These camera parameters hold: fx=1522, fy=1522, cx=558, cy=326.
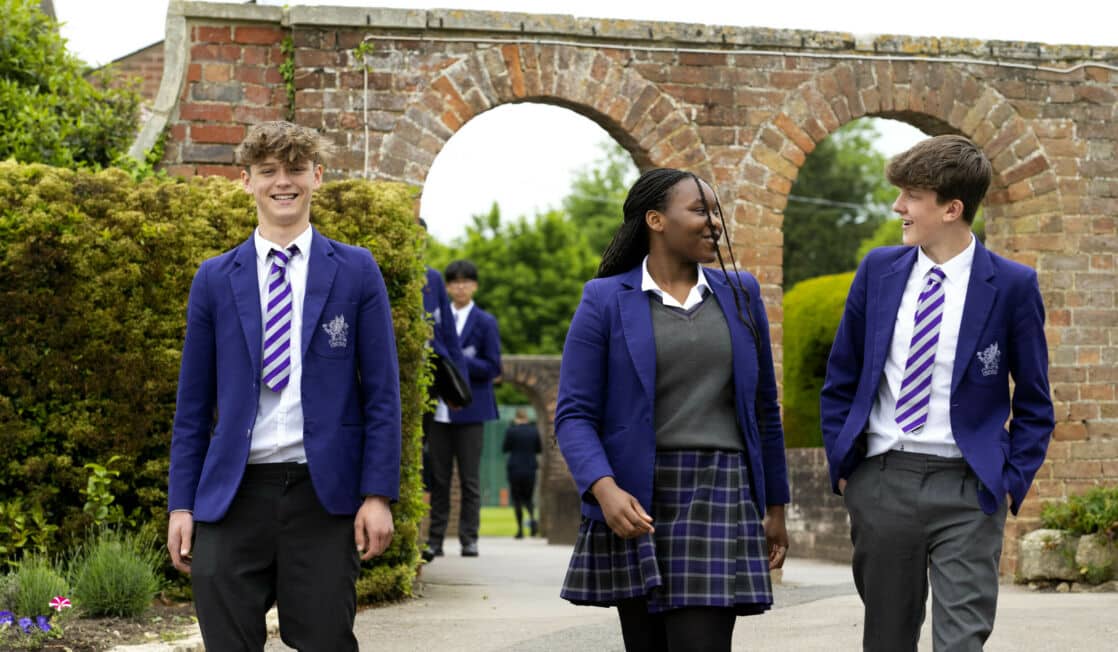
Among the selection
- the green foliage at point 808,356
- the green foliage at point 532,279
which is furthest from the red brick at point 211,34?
the green foliage at point 532,279

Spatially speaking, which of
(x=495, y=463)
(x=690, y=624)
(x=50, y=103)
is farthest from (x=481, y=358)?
(x=495, y=463)

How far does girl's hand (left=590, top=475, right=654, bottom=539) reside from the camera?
387 centimetres

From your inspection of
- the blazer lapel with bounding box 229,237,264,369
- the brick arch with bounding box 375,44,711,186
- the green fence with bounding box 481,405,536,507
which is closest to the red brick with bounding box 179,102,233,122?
the brick arch with bounding box 375,44,711,186

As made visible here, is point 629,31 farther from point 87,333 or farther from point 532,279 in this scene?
point 532,279

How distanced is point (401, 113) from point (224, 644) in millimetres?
5821

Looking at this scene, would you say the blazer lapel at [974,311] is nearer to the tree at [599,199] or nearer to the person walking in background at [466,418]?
the person walking in background at [466,418]

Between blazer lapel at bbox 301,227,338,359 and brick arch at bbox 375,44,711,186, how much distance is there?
5237 millimetres

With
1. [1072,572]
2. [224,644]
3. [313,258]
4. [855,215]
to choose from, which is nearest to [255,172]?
[313,258]

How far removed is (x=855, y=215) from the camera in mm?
50312

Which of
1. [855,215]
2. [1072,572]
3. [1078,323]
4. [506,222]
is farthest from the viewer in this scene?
[855,215]

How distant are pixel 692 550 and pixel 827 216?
45.7 m

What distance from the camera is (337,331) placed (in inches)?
162

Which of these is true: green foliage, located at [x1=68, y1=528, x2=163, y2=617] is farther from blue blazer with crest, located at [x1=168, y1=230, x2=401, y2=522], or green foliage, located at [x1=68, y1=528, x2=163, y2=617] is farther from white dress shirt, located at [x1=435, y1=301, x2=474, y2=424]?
white dress shirt, located at [x1=435, y1=301, x2=474, y2=424]

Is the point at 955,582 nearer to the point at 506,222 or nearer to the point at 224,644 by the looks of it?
the point at 224,644
